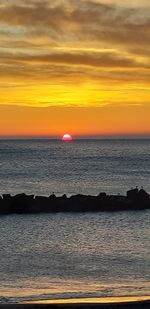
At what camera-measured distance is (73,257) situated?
26.2 metres

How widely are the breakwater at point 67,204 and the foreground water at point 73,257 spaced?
101 inches

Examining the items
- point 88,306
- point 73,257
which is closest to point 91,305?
point 88,306

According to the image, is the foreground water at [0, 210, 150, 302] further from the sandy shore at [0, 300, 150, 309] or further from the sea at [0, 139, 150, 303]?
the sandy shore at [0, 300, 150, 309]

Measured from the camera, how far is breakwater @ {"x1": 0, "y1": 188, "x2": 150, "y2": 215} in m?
43.2

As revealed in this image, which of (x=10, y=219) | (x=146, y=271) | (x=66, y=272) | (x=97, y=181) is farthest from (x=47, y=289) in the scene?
(x=97, y=181)

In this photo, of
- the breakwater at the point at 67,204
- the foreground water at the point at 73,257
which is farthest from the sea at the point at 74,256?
the breakwater at the point at 67,204

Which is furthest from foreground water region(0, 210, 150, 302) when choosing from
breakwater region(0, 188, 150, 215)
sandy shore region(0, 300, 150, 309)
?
breakwater region(0, 188, 150, 215)

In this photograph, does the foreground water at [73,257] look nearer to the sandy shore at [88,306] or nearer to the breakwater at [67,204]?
the sandy shore at [88,306]

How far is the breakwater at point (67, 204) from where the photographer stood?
4316 centimetres

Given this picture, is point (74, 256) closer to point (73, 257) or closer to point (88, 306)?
point (73, 257)

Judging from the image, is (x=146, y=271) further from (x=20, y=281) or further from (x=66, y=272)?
(x=20, y=281)

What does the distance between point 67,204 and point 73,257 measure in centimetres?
1918

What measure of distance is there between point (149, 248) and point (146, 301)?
11976 mm

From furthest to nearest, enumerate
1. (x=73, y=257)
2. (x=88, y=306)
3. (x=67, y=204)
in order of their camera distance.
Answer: (x=67, y=204), (x=73, y=257), (x=88, y=306)
